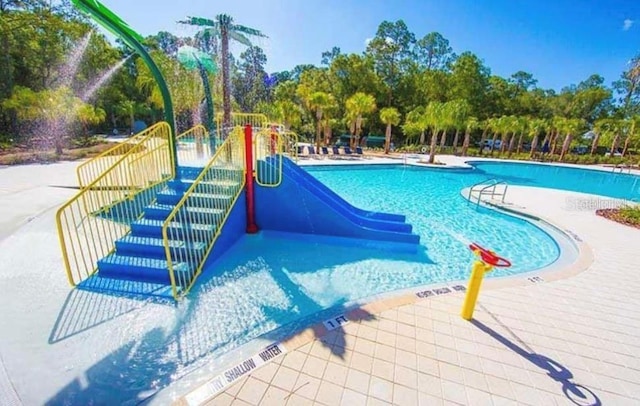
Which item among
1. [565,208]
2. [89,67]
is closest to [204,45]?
[565,208]

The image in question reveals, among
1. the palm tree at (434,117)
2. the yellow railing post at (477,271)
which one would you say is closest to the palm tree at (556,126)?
the palm tree at (434,117)

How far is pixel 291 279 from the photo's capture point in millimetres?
4660

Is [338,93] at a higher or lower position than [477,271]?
higher

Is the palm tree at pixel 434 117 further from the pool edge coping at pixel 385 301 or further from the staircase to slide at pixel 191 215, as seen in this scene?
the staircase to slide at pixel 191 215

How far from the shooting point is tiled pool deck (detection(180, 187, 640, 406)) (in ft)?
8.23

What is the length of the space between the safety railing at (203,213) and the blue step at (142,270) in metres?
0.01

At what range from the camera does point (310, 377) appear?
8.60 feet

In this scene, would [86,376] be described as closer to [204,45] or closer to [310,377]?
[310,377]

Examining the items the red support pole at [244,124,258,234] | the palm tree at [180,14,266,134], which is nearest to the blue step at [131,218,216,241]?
the red support pole at [244,124,258,234]

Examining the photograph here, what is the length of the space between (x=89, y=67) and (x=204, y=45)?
1919 cm

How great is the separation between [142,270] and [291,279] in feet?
7.01

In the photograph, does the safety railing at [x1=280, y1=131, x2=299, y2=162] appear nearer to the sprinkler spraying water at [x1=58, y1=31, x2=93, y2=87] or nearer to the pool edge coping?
the pool edge coping

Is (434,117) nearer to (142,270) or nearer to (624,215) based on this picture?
(624,215)

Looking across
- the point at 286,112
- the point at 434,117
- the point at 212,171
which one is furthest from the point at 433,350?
the point at 286,112
